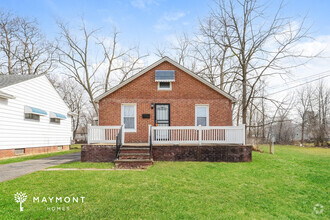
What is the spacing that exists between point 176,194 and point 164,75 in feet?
26.5

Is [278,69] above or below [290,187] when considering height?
above

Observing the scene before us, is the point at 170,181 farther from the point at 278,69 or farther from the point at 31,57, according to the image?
the point at 31,57

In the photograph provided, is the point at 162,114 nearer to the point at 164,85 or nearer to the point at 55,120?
the point at 164,85

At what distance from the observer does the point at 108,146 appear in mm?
9242

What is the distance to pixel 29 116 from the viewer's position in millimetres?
13328

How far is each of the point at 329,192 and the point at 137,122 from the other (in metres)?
8.73

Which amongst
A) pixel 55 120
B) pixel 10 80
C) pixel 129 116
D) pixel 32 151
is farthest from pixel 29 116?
pixel 129 116

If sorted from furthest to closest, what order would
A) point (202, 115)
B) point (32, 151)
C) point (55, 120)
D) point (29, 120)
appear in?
point (55, 120)
point (32, 151)
point (29, 120)
point (202, 115)

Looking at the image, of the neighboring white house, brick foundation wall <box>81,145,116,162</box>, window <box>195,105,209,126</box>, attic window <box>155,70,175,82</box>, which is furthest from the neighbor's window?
window <box>195,105,209,126</box>

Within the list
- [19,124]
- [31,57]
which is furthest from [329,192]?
[31,57]

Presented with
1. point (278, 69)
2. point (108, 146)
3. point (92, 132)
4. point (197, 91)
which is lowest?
point (108, 146)

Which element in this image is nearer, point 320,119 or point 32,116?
point 32,116

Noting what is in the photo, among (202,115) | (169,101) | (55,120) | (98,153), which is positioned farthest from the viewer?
(55,120)

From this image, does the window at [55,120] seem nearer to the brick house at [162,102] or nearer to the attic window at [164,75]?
the brick house at [162,102]
